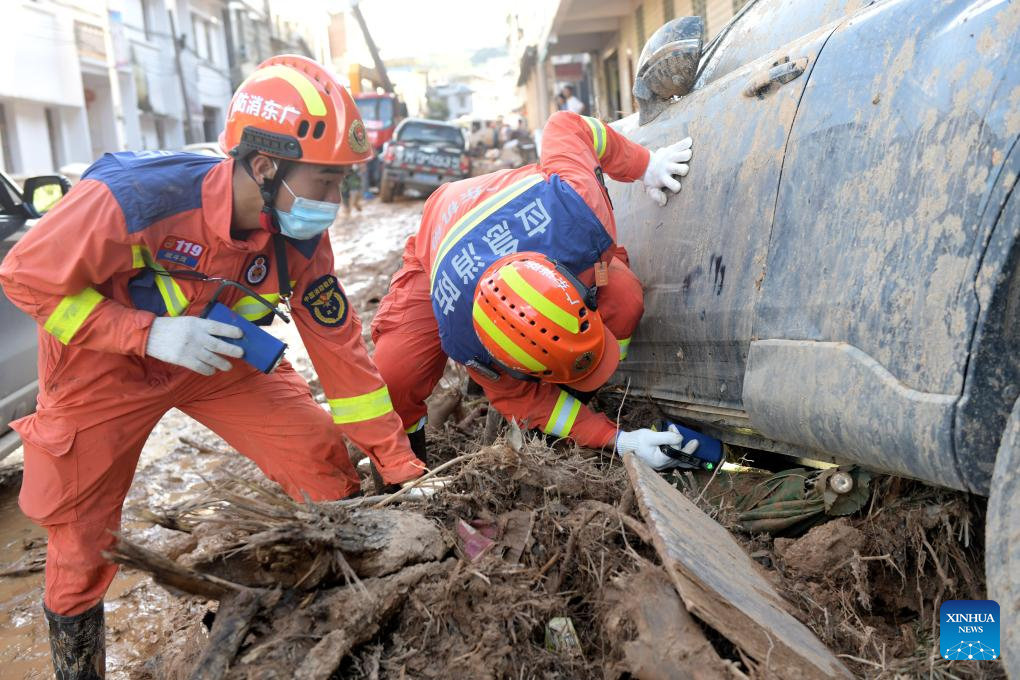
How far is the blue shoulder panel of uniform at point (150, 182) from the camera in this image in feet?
7.81

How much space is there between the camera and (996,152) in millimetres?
1559

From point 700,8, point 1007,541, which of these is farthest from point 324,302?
point 700,8

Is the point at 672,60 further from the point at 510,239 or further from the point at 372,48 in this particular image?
the point at 372,48

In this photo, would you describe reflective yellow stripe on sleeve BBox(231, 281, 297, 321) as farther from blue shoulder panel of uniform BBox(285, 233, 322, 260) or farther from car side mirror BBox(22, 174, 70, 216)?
car side mirror BBox(22, 174, 70, 216)

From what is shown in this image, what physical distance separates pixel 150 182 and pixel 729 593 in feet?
6.67

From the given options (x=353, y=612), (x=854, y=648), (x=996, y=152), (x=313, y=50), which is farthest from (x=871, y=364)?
(x=313, y=50)

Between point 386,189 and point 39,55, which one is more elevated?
point 39,55

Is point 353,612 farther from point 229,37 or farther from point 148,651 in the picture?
point 229,37

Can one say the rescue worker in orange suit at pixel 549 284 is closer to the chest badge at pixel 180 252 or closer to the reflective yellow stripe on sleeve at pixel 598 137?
the reflective yellow stripe on sleeve at pixel 598 137

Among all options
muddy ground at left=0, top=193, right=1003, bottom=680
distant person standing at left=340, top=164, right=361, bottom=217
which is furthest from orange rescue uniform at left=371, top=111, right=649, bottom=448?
distant person standing at left=340, top=164, right=361, bottom=217

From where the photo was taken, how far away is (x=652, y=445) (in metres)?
2.84

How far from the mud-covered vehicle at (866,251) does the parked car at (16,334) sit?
9.85 ft

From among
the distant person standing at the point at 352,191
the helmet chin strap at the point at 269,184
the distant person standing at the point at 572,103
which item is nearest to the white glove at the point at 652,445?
the helmet chin strap at the point at 269,184

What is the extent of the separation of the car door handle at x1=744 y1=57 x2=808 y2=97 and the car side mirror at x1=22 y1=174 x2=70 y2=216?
3.76m
